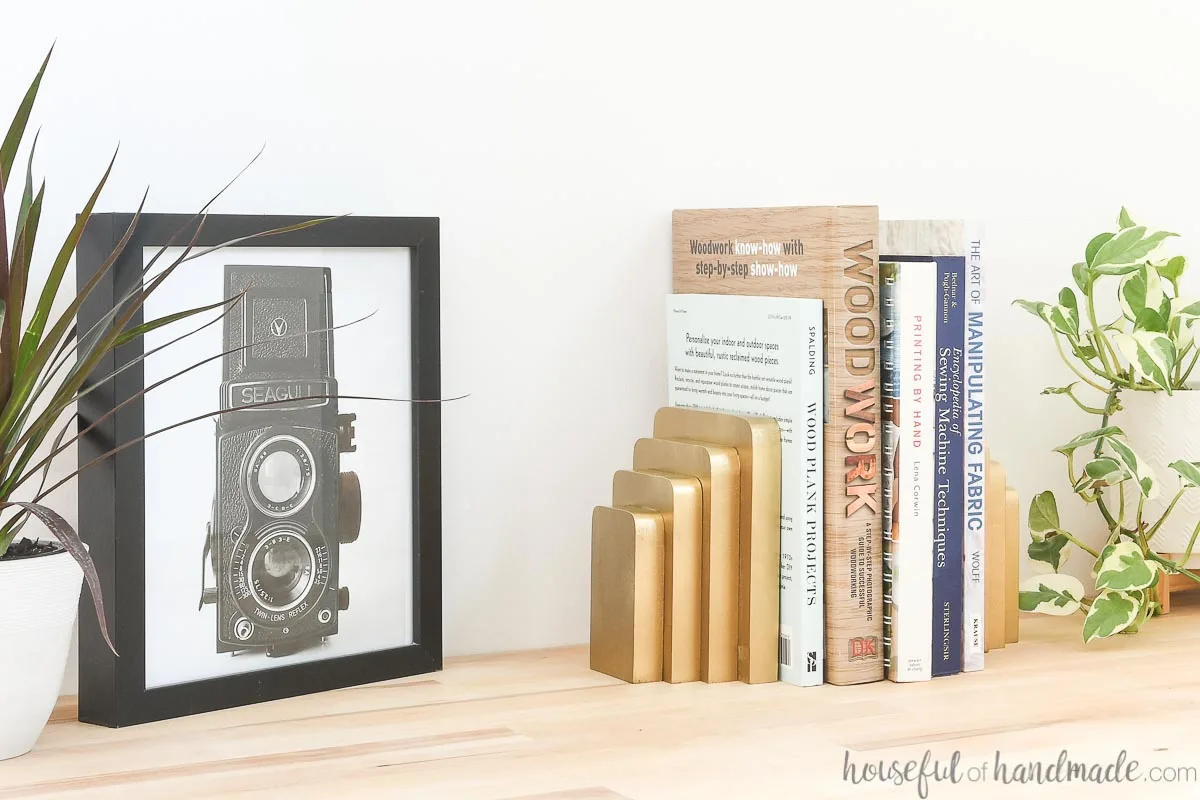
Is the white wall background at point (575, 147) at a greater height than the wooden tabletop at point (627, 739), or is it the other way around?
the white wall background at point (575, 147)

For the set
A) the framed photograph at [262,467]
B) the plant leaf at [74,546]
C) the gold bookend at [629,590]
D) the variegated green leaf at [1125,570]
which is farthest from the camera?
the variegated green leaf at [1125,570]

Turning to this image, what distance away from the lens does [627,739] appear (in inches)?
31.2

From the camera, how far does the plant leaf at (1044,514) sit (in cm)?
112

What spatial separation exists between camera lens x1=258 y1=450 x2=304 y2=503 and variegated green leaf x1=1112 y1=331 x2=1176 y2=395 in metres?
0.66

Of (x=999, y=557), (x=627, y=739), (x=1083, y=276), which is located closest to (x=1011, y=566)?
(x=999, y=557)

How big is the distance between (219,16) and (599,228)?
1.07ft

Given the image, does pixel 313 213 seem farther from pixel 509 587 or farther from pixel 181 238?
pixel 509 587

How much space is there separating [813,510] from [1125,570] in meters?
0.29

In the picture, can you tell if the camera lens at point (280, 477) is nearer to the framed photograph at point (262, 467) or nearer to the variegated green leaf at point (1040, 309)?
the framed photograph at point (262, 467)

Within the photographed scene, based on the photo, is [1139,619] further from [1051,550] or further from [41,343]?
[41,343]

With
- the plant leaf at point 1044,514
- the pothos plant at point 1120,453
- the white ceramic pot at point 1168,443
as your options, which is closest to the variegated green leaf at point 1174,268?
the pothos plant at point 1120,453

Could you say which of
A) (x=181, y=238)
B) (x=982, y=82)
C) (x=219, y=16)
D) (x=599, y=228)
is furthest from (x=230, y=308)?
(x=982, y=82)

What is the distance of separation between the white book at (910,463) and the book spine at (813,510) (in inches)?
2.0

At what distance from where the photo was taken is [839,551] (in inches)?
35.9
